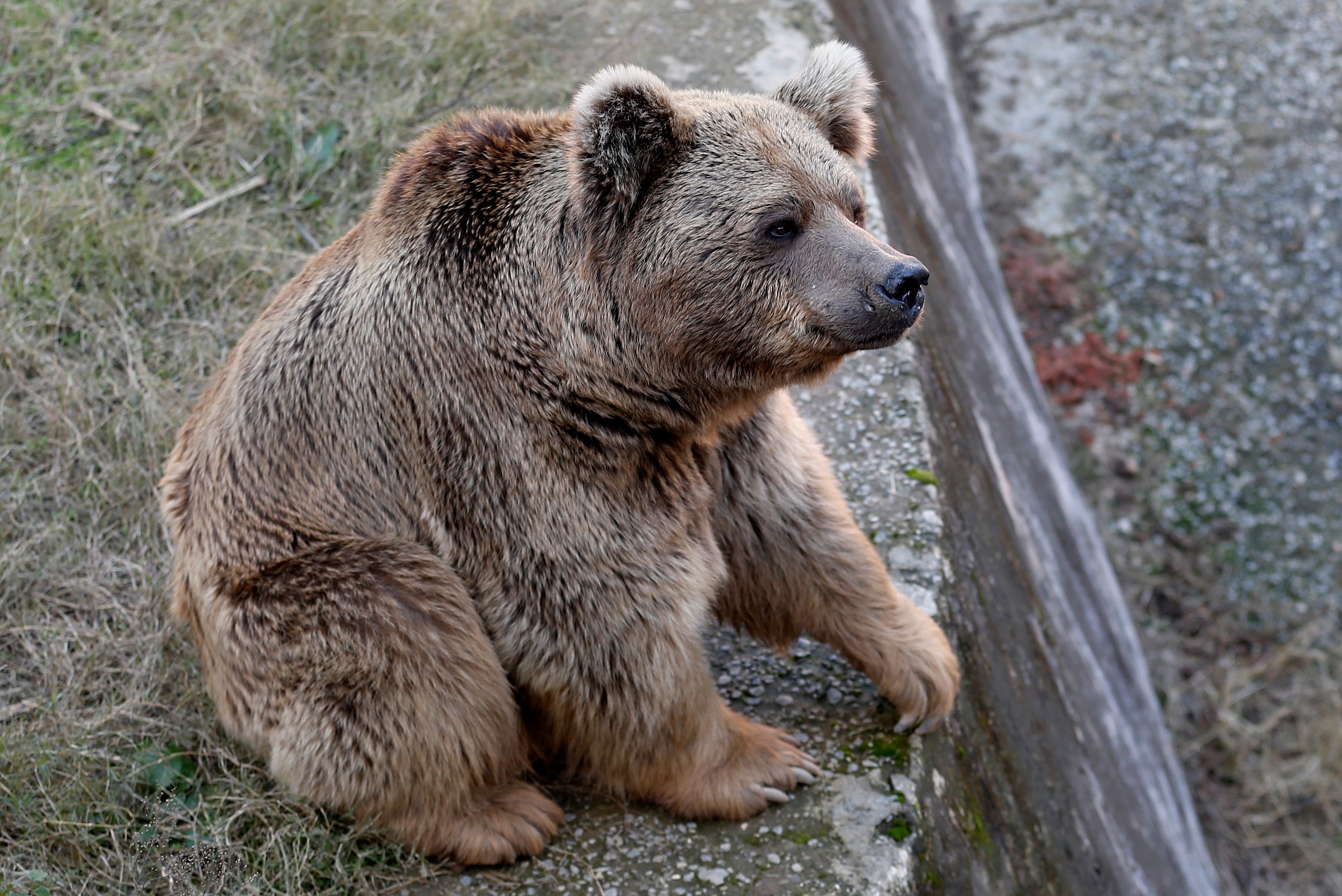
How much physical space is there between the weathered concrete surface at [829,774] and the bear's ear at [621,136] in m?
0.94

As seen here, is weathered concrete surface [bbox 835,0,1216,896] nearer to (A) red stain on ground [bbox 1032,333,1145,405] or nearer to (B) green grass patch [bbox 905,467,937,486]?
(B) green grass patch [bbox 905,467,937,486]

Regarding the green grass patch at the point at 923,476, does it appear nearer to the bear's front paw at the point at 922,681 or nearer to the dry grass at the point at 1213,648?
the bear's front paw at the point at 922,681

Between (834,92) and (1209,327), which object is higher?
(834,92)

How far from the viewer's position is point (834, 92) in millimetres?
3316

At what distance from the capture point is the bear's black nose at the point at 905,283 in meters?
2.99

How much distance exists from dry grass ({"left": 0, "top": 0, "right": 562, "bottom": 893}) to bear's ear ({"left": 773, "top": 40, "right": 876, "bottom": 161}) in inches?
99.1

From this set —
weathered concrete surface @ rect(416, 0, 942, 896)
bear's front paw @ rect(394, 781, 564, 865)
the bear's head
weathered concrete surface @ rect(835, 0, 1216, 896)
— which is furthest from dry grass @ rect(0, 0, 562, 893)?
weathered concrete surface @ rect(835, 0, 1216, 896)

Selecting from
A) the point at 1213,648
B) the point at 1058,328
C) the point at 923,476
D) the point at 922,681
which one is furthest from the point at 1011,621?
the point at 1058,328

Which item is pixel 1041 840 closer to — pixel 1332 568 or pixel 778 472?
pixel 778 472

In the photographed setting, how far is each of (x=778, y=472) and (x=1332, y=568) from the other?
675cm

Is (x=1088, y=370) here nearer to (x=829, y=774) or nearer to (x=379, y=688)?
(x=829, y=774)

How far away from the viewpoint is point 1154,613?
8.58 meters

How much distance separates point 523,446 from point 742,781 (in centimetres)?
124

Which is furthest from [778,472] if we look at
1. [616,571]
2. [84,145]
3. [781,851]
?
[84,145]
